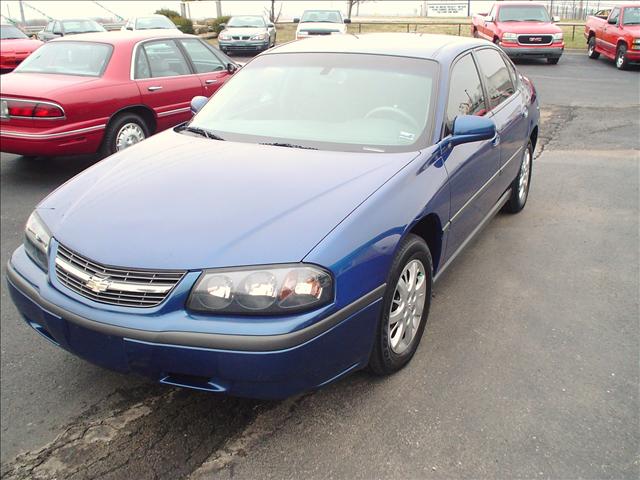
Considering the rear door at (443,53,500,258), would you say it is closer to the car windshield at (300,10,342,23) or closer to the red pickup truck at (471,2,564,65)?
the red pickup truck at (471,2,564,65)

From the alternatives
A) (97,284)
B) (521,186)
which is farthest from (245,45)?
(97,284)

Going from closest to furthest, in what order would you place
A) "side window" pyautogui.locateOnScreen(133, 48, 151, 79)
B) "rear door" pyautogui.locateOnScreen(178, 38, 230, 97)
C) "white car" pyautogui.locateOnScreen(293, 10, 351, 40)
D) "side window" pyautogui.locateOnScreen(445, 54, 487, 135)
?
"side window" pyautogui.locateOnScreen(445, 54, 487, 135) < "side window" pyautogui.locateOnScreen(133, 48, 151, 79) < "rear door" pyautogui.locateOnScreen(178, 38, 230, 97) < "white car" pyautogui.locateOnScreen(293, 10, 351, 40)

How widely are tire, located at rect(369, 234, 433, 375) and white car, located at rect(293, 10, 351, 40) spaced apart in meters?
16.7

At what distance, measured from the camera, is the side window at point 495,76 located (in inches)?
175

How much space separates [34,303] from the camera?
268 centimetres

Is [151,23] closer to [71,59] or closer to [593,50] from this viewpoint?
[593,50]

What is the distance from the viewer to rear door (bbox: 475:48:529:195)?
4414 millimetres

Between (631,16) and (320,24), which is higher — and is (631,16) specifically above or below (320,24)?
above

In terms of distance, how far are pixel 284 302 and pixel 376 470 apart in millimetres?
793

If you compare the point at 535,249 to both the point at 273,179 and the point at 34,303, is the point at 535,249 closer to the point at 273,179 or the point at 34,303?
the point at 273,179

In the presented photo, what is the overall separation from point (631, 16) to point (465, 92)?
1342 centimetres

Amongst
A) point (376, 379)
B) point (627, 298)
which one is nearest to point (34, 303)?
point (376, 379)

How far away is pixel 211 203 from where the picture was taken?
8.89ft

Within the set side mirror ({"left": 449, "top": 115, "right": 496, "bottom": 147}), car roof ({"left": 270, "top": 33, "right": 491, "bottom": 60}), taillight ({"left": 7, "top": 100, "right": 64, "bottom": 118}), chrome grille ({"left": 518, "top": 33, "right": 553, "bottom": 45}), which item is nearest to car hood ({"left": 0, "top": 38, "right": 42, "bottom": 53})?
taillight ({"left": 7, "top": 100, "right": 64, "bottom": 118})
